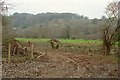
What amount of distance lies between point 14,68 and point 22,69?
0.47m

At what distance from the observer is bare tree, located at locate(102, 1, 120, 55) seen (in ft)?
65.7

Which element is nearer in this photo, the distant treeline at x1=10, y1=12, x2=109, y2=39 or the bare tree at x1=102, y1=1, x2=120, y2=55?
the bare tree at x1=102, y1=1, x2=120, y2=55

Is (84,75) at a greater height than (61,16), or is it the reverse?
(61,16)

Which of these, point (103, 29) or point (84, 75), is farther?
point (103, 29)

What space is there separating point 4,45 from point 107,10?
8699 mm

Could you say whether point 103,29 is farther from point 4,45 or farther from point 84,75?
point 84,75

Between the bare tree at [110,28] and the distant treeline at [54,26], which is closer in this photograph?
the bare tree at [110,28]

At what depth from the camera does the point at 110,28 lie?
20500 mm

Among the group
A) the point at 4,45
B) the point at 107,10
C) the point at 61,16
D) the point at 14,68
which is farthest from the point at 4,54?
the point at 61,16

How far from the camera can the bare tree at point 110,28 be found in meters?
20.0

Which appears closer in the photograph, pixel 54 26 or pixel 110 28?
pixel 110 28

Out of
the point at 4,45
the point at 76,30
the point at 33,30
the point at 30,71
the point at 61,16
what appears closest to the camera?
the point at 30,71

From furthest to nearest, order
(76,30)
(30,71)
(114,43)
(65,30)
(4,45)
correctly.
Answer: (65,30) → (76,30) → (114,43) → (4,45) → (30,71)

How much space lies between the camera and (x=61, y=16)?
45.8m
